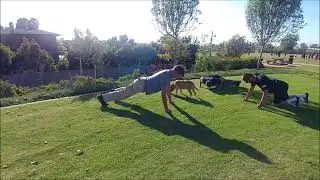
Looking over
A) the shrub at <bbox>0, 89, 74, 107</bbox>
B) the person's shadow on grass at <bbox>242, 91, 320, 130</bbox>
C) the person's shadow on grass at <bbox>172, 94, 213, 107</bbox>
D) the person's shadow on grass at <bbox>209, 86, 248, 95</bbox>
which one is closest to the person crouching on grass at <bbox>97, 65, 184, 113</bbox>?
the person's shadow on grass at <bbox>172, 94, 213, 107</bbox>

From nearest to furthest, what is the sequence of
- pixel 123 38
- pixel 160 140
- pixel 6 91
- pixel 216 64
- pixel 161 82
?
pixel 160 140
pixel 161 82
pixel 6 91
pixel 216 64
pixel 123 38

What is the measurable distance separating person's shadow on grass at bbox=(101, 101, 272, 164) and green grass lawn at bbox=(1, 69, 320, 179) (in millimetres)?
22

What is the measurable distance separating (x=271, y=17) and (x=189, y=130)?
23.1m

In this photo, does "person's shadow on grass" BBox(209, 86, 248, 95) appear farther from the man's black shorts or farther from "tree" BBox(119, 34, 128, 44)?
"tree" BBox(119, 34, 128, 44)

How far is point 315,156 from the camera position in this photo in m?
7.16

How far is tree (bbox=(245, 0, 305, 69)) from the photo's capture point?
1107 inches

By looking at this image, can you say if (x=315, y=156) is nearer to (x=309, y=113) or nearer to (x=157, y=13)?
→ (x=309, y=113)

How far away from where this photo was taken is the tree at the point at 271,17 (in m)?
28.1

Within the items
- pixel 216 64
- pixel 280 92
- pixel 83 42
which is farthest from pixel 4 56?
pixel 280 92

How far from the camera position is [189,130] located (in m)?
8.44

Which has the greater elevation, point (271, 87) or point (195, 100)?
point (271, 87)

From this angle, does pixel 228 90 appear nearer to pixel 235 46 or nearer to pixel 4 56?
pixel 4 56

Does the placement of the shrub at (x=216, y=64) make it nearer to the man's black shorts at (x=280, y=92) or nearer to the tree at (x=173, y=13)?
the tree at (x=173, y=13)

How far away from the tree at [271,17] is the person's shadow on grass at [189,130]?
20.8 meters
